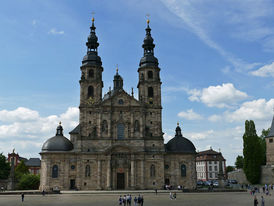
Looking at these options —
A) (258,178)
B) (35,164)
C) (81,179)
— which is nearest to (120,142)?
(81,179)

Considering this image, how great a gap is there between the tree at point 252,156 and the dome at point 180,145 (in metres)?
12.3

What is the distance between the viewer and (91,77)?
182 ft

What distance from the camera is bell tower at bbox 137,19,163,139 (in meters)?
53.5

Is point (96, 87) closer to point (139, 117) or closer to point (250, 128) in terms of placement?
point (139, 117)

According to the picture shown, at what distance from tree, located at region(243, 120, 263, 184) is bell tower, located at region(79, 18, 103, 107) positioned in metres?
30.2

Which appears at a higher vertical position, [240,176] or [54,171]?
[54,171]

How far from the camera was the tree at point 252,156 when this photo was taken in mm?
58219

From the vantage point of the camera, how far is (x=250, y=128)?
60.3m

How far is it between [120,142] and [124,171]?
4.92 metres

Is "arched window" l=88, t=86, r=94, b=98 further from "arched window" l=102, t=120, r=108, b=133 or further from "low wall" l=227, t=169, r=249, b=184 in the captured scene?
"low wall" l=227, t=169, r=249, b=184

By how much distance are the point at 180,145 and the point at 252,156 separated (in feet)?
50.9

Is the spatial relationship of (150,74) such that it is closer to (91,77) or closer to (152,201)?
(91,77)

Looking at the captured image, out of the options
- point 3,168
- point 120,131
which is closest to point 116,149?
point 120,131

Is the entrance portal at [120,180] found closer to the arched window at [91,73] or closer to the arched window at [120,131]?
the arched window at [120,131]
